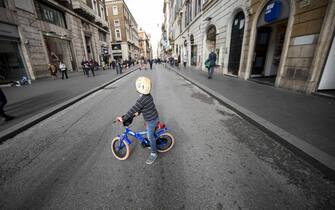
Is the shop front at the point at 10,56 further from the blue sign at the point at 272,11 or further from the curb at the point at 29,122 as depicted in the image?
the blue sign at the point at 272,11

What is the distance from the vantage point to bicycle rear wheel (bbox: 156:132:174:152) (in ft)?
9.39

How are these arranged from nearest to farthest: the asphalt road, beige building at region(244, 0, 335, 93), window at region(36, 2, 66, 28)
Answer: the asphalt road
beige building at region(244, 0, 335, 93)
window at region(36, 2, 66, 28)

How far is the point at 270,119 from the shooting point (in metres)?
3.85

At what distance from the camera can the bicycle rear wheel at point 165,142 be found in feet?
9.39

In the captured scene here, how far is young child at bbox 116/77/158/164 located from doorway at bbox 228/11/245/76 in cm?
1043

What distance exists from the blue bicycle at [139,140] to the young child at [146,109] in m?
0.21

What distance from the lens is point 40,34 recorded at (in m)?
13.4

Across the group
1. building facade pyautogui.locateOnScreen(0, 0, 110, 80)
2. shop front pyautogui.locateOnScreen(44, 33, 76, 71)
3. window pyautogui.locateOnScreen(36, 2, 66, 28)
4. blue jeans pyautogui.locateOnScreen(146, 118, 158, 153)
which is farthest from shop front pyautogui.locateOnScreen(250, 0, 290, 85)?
window pyautogui.locateOnScreen(36, 2, 66, 28)

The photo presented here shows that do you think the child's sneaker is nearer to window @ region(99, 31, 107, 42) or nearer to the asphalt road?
the asphalt road

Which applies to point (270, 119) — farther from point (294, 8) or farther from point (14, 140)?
point (14, 140)

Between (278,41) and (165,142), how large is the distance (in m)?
11.0

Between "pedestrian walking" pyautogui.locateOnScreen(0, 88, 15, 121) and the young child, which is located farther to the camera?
"pedestrian walking" pyautogui.locateOnScreen(0, 88, 15, 121)

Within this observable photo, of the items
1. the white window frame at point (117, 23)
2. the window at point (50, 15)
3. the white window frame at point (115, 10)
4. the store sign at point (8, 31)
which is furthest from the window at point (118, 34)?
the store sign at point (8, 31)

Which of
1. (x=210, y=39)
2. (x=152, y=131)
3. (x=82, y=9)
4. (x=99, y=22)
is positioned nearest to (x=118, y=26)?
(x=99, y=22)
